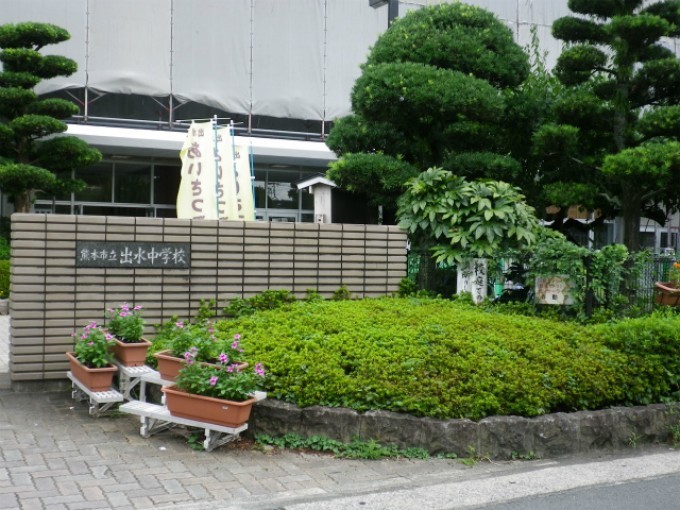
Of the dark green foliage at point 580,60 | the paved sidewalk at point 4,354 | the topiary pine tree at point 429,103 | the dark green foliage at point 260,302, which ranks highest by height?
the dark green foliage at point 580,60

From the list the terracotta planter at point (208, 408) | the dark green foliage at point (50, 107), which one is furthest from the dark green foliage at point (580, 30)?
the dark green foliage at point (50, 107)

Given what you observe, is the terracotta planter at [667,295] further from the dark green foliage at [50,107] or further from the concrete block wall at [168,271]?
the dark green foliage at [50,107]

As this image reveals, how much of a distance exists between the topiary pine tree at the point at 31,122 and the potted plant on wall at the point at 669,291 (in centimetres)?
1339

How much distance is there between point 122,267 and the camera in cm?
812

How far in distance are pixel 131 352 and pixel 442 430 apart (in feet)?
10.00

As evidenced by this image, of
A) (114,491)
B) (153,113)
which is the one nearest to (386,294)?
(114,491)

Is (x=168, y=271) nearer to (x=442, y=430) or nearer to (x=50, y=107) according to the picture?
(x=442, y=430)

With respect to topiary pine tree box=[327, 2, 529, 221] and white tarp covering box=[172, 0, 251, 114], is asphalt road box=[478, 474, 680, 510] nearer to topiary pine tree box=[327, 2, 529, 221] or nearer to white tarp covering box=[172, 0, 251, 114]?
topiary pine tree box=[327, 2, 529, 221]

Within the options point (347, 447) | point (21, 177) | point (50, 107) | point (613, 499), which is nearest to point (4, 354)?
point (347, 447)

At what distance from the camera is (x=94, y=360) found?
270 inches

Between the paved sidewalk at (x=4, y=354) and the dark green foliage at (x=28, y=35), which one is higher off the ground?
the dark green foliage at (x=28, y=35)

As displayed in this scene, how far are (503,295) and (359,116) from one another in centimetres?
427

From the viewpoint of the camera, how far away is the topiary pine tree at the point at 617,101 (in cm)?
1252

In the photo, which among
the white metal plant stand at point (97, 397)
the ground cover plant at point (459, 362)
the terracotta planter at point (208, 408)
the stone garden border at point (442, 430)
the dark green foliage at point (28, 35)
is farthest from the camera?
the dark green foliage at point (28, 35)
